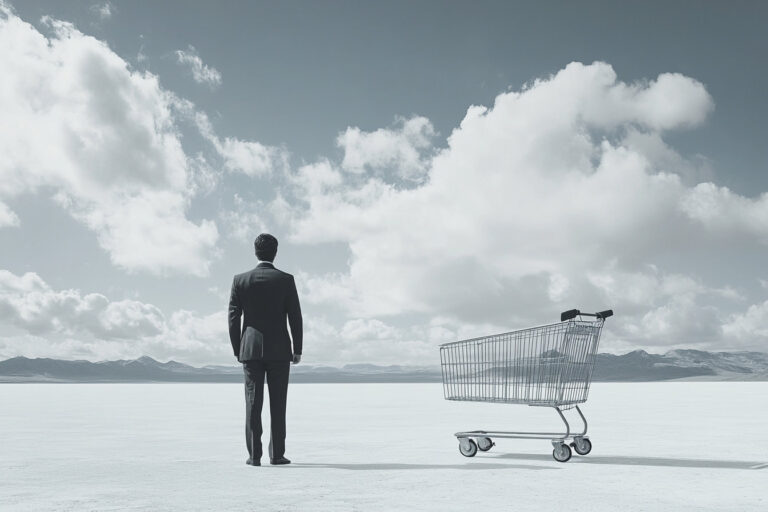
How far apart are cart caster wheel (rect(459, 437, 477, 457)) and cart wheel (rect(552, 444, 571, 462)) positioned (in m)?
0.82

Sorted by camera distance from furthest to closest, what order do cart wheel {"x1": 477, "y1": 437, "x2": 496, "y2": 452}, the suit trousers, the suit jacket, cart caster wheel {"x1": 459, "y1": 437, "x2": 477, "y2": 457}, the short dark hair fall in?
cart wheel {"x1": 477, "y1": 437, "x2": 496, "y2": 452}, cart caster wheel {"x1": 459, "y1": 437, "x2": 477, "y2": 457}, the short dark hair, the suit jacket, the suit trousers

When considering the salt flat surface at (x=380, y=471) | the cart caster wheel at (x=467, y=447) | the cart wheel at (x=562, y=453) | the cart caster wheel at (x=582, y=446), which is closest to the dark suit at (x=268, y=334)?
the salt flat surface at (x=380, y=471)

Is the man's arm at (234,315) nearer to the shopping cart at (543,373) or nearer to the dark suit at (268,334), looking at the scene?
the dark suit at (268,334)

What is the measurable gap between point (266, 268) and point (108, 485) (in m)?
2.39

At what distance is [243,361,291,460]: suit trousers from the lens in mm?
7000

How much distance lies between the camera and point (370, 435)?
10398 mm

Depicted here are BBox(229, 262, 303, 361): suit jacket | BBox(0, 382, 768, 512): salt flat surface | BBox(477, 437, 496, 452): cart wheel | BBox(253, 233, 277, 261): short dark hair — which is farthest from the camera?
BBox(477, 437, 496, 452): cart wheel

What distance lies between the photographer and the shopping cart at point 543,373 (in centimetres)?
734

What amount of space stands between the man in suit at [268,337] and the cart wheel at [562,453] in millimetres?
2533

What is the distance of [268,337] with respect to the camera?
278 inches

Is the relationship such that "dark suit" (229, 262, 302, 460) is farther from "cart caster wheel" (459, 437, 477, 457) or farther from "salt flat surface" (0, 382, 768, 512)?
"cart caster wheel" (459, 437, 477, 457)

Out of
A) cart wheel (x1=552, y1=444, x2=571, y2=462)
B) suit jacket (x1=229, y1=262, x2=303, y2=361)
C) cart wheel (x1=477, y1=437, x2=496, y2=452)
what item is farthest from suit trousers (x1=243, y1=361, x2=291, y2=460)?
cart wheel (x1=552, y1=444, x2=571, y2=462)

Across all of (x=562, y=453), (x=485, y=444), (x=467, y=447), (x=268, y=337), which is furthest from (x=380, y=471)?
(x=485, y=444)

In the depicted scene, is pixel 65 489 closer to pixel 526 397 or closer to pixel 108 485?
pixel 108 485
